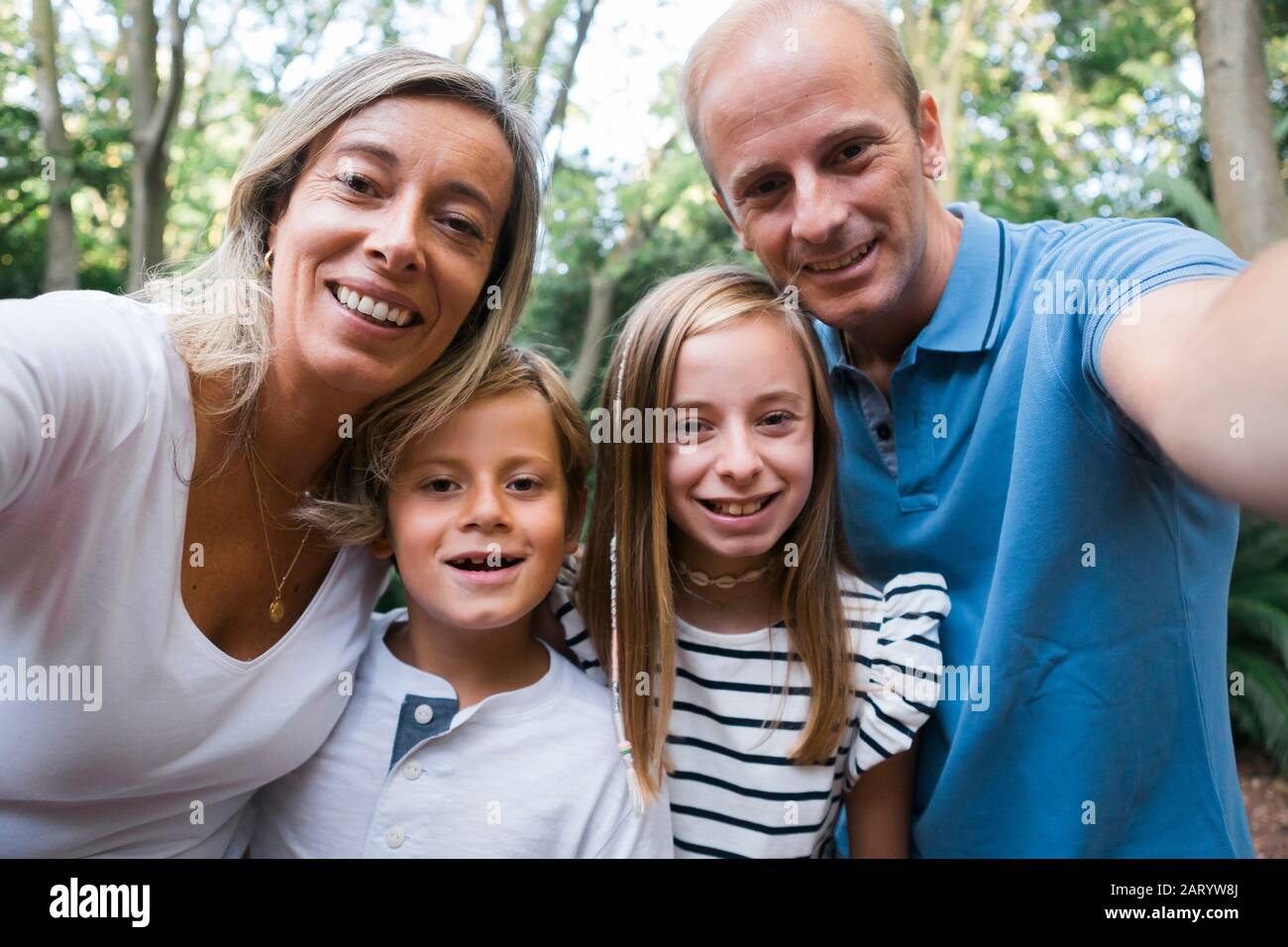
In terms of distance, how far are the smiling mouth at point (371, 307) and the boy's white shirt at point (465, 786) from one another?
75 cm

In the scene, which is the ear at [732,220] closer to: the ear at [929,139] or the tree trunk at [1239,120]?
the ear at [929,139]

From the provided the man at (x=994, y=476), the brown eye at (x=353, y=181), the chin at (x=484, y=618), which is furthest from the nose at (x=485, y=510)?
the man at (x=994, y=476)

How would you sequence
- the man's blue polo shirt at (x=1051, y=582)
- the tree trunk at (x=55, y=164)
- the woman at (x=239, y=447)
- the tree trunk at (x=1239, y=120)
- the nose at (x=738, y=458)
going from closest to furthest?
the woman at (x=239, y=447), the man's blue polo shirt at (x=1051, y=582), the nose at (x=738, y=458), the tree trunk at (x=1239, y=120), the tree trunk at (x=55, y=164)

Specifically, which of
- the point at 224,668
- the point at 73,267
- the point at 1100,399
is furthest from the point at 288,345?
the point at 73,267

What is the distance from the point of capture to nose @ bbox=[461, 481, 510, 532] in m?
1.85

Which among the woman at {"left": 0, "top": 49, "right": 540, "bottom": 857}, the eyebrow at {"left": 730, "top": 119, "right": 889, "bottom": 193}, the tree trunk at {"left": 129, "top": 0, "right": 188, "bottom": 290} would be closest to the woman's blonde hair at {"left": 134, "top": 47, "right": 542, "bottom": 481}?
the woman at {"left": 0, "top": 49, "right": 540, "bottom": 857}

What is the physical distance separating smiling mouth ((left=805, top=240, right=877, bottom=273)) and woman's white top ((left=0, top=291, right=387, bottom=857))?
1309 millimetres

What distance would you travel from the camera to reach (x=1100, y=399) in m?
1.64

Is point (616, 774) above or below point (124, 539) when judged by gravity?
below

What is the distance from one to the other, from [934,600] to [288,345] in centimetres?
143

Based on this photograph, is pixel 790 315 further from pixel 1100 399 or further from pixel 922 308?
Answer: pixel 1100 399

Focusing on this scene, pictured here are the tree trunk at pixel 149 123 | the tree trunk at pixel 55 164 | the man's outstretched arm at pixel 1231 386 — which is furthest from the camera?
the tree trunk at pixel 55 164

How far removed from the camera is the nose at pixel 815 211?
192cm

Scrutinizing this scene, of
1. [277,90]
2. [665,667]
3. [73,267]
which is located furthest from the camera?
[277,90]
